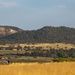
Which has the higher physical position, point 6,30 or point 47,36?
point 6,30

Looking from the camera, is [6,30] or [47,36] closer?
[47,36]

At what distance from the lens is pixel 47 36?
12900 cm

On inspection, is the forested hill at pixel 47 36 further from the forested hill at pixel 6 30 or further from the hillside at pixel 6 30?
the hillside at pixel 6 30

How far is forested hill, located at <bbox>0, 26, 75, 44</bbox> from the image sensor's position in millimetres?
125750

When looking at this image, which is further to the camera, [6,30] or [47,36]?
[6,30]

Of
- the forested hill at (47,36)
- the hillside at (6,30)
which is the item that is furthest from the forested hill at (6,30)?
the forested hill at (47,36)

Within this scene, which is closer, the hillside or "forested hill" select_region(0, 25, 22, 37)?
"forested hill" select_region(0, 25, 22, 37)

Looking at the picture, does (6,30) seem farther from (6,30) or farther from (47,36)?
(47,36)

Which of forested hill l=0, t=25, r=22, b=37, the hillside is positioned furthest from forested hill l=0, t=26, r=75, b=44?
the hillside

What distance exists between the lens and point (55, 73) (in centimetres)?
1786

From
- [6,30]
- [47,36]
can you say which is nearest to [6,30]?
[6,30]

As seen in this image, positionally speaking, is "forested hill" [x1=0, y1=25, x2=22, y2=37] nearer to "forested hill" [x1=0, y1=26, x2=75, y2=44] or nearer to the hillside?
the hillside

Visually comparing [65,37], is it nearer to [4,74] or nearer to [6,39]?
[6,39]

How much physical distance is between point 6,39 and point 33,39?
15671 millimetres
